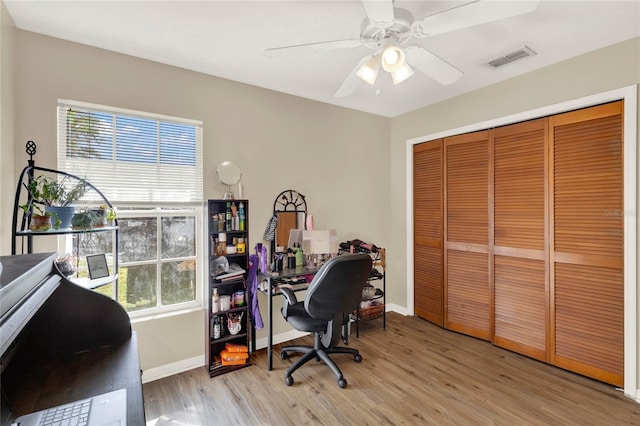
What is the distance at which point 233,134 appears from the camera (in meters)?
2.79

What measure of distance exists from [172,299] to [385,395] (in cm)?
188

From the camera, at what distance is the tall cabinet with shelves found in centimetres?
253

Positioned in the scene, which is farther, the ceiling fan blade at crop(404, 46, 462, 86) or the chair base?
the chair base

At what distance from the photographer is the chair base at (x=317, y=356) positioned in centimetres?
233

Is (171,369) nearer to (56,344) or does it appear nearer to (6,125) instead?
(56,344)

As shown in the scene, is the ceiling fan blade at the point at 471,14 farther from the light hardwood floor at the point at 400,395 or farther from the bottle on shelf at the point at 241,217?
the light hardwood floor at the point at 400,395

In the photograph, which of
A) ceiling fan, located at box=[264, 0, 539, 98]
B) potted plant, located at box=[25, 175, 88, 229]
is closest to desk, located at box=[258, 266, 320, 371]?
potted plant, located at box=[25, 175, 88, 229]

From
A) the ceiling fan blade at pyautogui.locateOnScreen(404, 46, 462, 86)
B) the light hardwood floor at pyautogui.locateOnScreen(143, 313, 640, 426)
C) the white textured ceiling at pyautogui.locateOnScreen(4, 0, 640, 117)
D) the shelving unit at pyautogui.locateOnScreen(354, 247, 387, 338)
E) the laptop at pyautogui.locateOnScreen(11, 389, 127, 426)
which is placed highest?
the white textured ceiling at pyautogui.locateOnScreen(4, 0, 640, 117)

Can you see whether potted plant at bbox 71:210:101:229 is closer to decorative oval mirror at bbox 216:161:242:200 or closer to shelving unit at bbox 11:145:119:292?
shelving unit at bbox 11:145:119:292

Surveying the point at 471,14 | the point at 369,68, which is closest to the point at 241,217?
the point at 369,68

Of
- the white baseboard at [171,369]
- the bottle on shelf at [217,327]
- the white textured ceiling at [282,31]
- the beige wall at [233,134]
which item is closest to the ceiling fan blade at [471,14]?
the white textured ceiling at [282,31]

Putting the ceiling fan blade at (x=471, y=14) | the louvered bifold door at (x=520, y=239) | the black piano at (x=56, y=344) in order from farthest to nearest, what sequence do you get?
the louvered bifold door at (x=520, y=239) < the ceiling fan blade at (x=471, y=14) < the black piano at (x=56, y=344)

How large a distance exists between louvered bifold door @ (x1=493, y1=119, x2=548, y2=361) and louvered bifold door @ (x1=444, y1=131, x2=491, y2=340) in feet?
0.36

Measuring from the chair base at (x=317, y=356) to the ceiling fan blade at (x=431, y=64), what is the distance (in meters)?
2.13
